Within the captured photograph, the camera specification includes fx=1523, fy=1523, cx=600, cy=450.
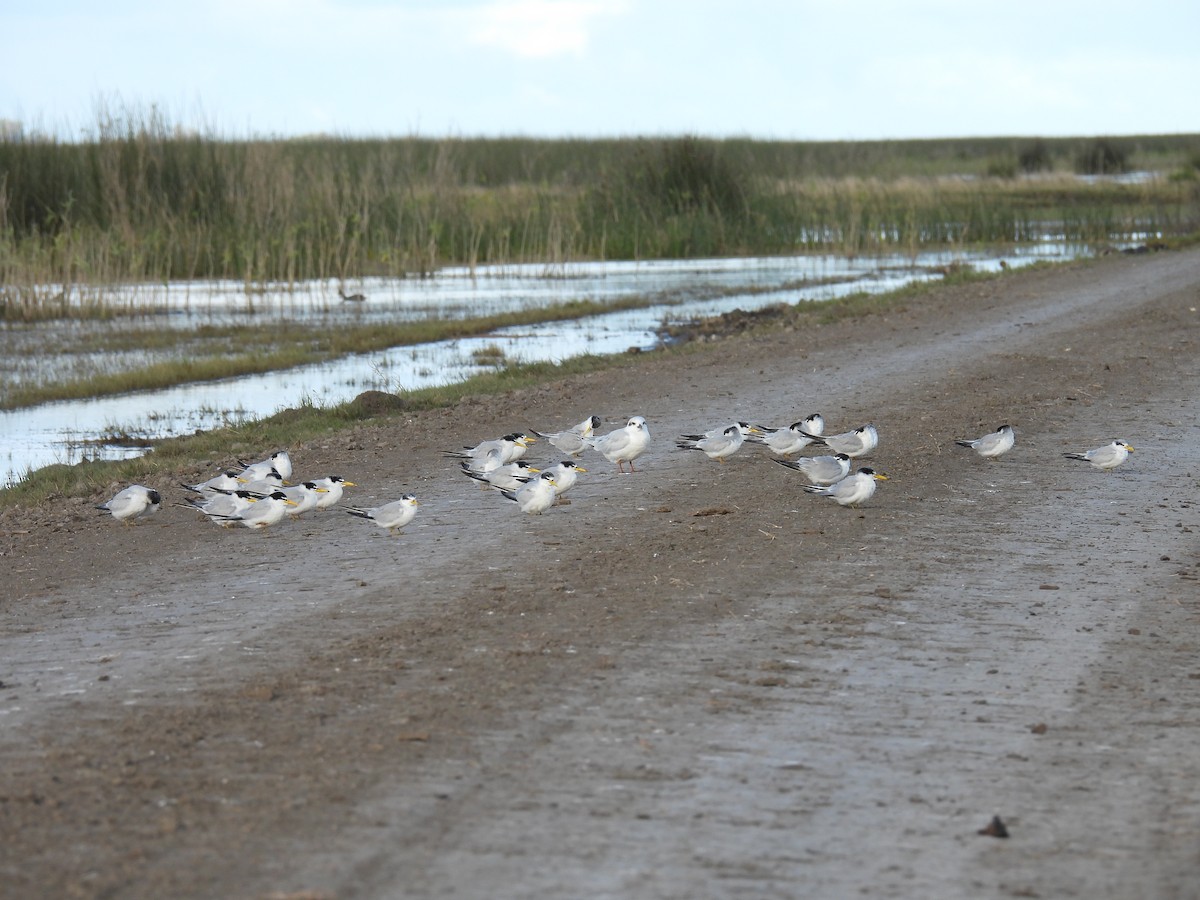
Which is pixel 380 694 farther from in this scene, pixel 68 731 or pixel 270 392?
pixel 270 392

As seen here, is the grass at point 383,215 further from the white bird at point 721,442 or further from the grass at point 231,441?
the white bird at point 721,442

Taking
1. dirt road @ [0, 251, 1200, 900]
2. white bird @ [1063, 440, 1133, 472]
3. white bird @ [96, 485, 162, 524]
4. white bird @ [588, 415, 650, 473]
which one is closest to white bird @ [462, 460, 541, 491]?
dirt road @ [0, 251, 1200, 900]

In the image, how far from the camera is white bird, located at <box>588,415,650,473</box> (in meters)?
9.92

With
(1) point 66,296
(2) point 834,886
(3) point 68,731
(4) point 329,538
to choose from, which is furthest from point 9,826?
(1) point 66,296

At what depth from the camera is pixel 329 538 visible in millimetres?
8781

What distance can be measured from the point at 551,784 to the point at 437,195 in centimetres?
2843

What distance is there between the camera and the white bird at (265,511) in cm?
874

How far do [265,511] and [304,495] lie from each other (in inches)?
13.6

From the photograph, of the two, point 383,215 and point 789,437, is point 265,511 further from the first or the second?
point 383,215

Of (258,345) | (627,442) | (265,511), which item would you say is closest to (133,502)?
(265,511)

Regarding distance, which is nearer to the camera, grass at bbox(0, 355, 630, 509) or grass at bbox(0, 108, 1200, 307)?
grass at bbox(0, 355, 630, 509)

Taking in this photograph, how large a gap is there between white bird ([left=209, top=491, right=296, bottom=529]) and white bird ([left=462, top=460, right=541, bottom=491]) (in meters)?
1.26

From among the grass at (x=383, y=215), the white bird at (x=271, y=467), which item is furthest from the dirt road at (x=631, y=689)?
the grass at (x=383, y=215)

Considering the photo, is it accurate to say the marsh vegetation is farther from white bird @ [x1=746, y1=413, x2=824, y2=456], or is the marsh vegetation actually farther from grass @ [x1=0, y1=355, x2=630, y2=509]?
white bird @ [x1=746, y1=413, x2=824, y2=456]
